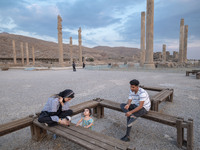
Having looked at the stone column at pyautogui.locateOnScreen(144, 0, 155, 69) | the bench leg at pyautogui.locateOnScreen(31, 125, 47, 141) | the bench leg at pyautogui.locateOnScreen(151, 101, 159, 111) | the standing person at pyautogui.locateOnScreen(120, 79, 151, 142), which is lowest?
the bench leg at pyautogui.locateOnScreen(31, 125, 47, 141)

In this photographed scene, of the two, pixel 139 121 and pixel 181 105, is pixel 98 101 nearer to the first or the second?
pixel 139 121

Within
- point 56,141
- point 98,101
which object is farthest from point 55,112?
point 98,101

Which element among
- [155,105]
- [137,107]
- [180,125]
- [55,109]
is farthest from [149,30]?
[55,109]

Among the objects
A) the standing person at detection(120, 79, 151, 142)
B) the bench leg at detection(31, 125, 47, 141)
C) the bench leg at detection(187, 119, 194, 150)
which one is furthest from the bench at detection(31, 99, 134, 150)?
the bench leg at detection(187, 119, 194, 150)

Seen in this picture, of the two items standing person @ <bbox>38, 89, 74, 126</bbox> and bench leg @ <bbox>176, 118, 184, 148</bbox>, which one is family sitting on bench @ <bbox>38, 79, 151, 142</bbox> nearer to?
standing person @ <bbox>38, 89, 74, 126</bbox>

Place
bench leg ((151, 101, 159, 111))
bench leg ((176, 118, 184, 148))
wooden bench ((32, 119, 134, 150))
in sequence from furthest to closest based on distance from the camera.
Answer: bench leg ((151, 101, 159, 111))
bench leg ((176, 118, 184, 148))
wooden bench ((32, 119, 134, 150))

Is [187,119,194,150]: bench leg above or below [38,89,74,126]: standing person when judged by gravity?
below

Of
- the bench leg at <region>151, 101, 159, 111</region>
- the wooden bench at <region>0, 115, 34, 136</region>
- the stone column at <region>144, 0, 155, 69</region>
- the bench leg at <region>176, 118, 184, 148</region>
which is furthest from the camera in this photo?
the stone column at <region>144, 0, 155, 69</region>

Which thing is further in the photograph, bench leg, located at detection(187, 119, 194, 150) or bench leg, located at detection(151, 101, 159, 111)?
bench leg, located at detection(151, 101, 159, 111)

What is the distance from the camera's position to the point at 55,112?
260 cm

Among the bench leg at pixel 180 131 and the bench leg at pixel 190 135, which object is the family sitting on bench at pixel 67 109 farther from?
the bench leg at pixel 190 135

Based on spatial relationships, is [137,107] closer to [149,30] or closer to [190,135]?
[190,135]

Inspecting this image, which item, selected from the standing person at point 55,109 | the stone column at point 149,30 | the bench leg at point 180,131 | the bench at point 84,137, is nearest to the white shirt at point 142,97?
the bench leg at point 180,131

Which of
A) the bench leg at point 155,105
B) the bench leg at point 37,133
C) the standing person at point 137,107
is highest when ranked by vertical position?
the standing person at point 137,107
